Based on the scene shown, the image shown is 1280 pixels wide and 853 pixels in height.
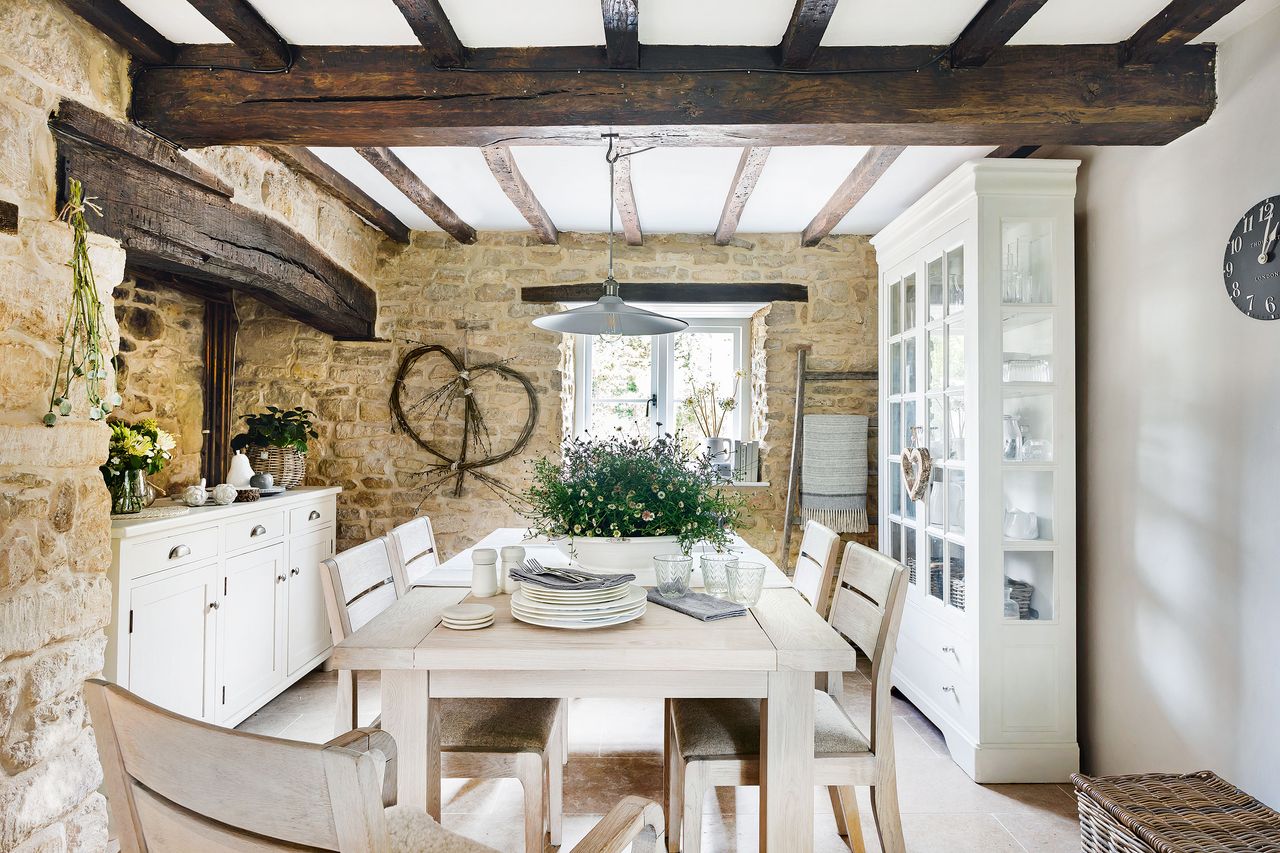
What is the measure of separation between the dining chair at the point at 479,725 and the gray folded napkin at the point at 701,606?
0.43m

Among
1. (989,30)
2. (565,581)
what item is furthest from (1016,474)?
(565,581)

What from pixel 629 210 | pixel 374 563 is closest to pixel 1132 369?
pixel 629 210

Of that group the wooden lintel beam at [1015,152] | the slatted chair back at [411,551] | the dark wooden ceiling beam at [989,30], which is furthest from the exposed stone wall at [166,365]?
the wooden lintel beam at [1015,152]

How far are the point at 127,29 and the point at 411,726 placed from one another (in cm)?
206

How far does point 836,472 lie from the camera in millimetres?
3961

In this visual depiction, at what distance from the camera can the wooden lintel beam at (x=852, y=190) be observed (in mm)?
2803

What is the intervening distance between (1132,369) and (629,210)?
2.24 m

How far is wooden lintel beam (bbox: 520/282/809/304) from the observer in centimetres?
413

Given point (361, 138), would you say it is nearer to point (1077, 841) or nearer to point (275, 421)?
point (275, 421)

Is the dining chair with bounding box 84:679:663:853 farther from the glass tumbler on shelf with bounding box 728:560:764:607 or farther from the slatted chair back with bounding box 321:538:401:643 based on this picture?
the glass tumbler on shelf with bounding box 728:560:764:607

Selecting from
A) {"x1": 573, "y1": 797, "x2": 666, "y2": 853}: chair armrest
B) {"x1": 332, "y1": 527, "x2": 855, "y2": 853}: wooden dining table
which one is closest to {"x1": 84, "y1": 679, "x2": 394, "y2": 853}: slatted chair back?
{"x1": 573, "y1": 797, "x2": 666, "y2": 853}: chair armrest

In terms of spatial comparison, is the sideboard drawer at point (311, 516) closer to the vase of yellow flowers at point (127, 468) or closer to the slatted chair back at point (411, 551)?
the vase of yellow flowers at point (127, 468)

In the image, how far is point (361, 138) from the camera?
229 cm

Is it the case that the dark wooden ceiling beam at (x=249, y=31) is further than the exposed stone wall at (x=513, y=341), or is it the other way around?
the exposed stone wall at (x=513, y=341)
